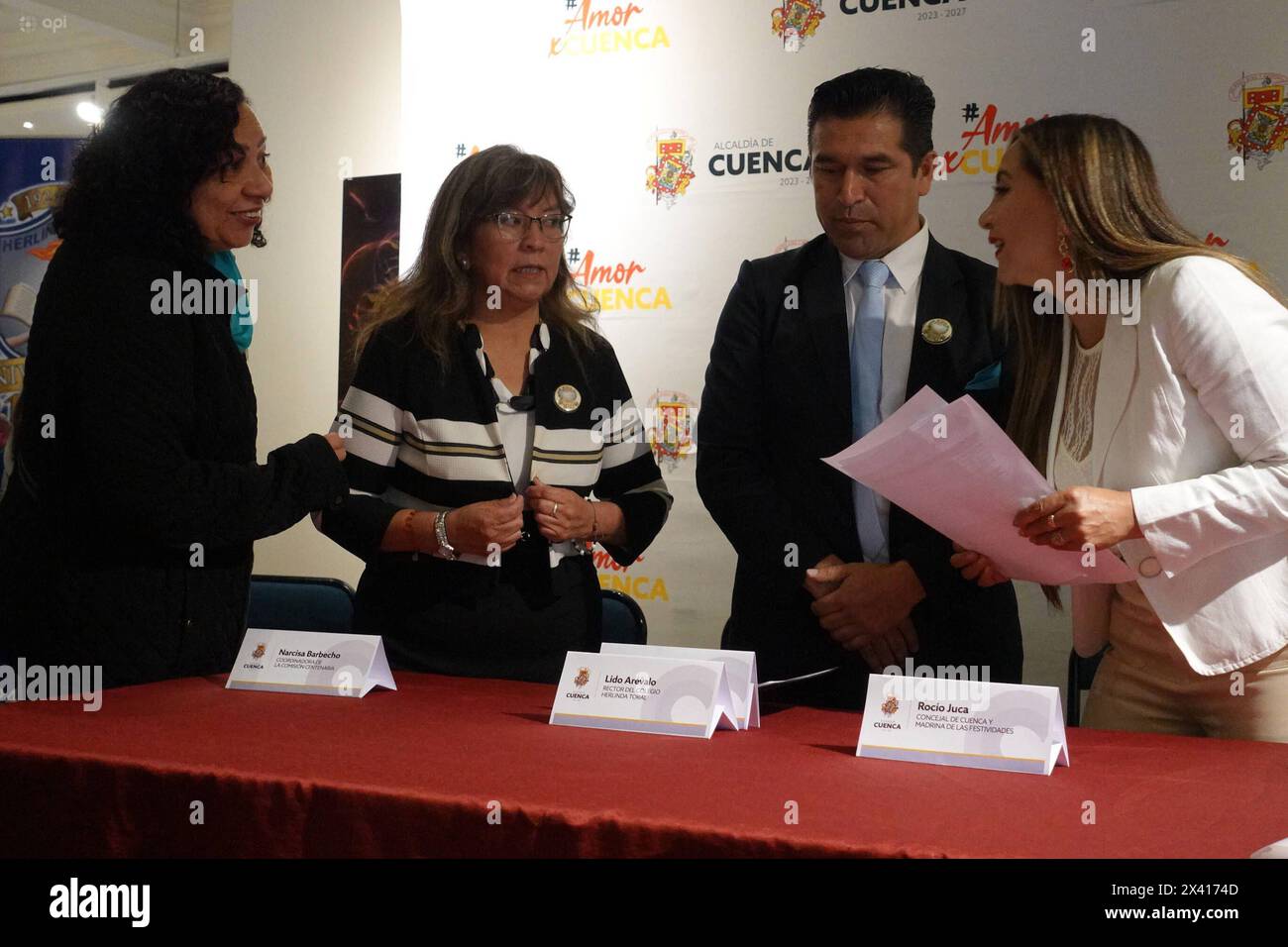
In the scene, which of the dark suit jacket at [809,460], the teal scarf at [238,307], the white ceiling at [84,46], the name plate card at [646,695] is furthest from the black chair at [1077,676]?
the white ceiling at [84,46]

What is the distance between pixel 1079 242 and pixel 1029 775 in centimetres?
85

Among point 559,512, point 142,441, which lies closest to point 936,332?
point 559,512

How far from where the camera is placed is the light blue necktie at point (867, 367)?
2.14 metres

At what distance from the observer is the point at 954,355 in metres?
2.13

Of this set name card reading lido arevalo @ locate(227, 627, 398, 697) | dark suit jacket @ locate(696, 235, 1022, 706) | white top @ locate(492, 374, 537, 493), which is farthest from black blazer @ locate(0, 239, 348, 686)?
dark suit jacket @ locate(696, 235, 1022, 706)

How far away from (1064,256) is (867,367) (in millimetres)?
453

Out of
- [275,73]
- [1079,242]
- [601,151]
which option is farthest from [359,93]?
[1079,242]

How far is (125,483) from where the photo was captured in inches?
66.4

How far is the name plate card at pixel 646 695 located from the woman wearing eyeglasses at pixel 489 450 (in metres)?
0.44

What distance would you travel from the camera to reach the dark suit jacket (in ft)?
6.86

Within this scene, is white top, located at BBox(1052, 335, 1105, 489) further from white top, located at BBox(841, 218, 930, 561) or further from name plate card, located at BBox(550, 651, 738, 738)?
name plate card, located at BBox(550, 651, 738, 738)

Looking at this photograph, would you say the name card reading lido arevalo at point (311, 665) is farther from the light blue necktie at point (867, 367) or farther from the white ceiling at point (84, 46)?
the white ceiling at point (84, 46)
